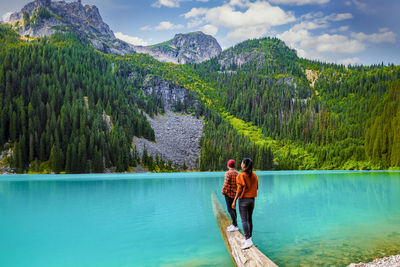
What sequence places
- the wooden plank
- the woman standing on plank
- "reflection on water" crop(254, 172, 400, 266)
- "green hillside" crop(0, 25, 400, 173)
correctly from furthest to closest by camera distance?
"green hillside" crop(0, 25, 400, 173) < "reflection on water" crop(254, 172, 400, 266) < the woman standing on plank < the wooden plank

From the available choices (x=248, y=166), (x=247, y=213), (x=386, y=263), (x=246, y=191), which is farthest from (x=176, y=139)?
(x=386, y=263)

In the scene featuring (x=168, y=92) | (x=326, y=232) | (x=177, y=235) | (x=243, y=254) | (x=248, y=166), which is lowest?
(x=326, y=232)

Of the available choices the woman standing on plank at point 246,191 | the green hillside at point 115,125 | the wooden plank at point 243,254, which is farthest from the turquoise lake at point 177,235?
the green hillside at point 115,125

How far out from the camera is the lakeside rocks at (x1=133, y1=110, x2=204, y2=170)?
422 feet

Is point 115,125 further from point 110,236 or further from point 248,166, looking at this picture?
point 248,166

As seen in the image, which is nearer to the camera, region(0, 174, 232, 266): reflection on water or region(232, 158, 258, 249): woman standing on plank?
region(232, 158, 258, 249): woman standing on plank

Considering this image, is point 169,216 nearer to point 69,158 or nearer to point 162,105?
point 69,158

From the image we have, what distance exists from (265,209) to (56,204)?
54.7 ft

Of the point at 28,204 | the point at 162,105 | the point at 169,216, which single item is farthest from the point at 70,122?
the point at 169,216

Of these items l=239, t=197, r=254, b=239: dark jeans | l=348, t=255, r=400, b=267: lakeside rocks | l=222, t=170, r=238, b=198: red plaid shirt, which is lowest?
l=348, t=255, r=400, b=267: lakeside rocks

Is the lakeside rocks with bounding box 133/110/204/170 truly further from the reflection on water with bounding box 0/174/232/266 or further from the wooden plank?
the wooden plank

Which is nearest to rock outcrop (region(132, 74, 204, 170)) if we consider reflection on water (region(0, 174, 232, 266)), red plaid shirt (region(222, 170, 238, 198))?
reflection on water (region(0, 174, 232, 266))

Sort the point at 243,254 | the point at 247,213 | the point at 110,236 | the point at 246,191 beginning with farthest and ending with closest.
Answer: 1. the point at 110,236
2. the point at 247,213
3. the point at 246,191
4. the point at 243,254

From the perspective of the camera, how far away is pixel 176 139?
473 ft
